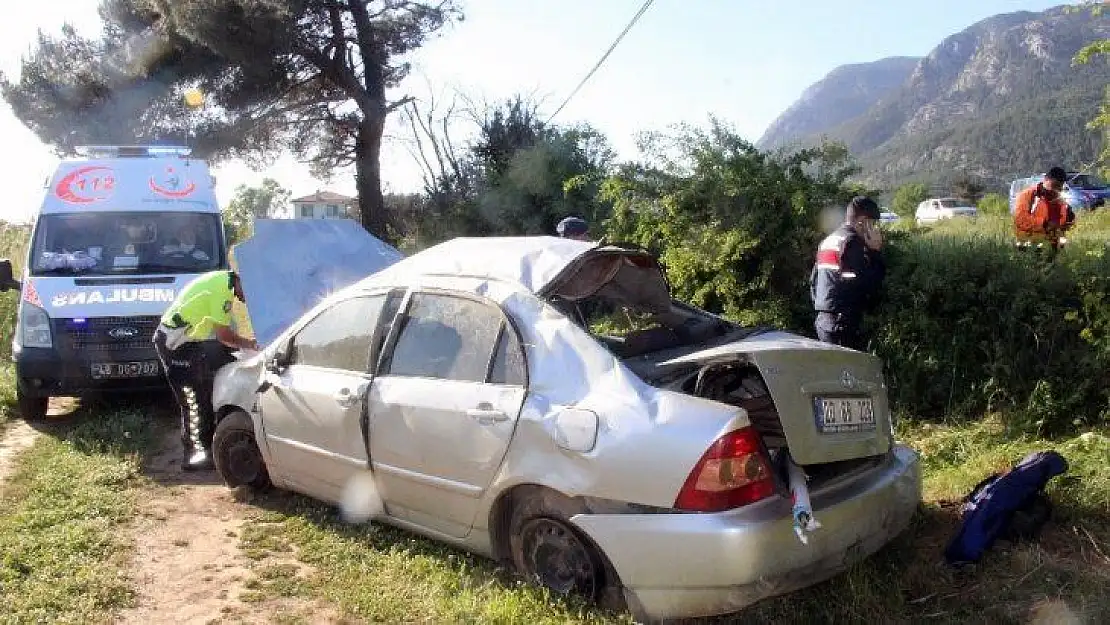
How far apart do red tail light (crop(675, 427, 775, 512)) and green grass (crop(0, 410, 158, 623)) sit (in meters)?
2.80

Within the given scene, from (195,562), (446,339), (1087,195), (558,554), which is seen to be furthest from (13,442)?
(1087,195)

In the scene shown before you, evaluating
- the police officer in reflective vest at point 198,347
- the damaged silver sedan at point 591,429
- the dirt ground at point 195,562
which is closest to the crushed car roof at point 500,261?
the damaged silver sedan at point 591,429

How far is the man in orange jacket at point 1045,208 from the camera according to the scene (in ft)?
25.5

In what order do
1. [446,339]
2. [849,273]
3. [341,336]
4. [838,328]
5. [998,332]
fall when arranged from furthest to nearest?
[838,328], [849,273], [998,332], [341,336], [446,339]

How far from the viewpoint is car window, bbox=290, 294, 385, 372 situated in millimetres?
4609

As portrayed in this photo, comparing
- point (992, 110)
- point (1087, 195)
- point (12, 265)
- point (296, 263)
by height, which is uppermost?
point (992, 110)

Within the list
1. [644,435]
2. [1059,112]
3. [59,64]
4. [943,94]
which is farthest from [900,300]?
[943,94]

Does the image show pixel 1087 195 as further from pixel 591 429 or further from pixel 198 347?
pixel 591 429

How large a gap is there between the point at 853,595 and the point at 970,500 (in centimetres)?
96

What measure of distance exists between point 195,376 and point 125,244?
9.10ft

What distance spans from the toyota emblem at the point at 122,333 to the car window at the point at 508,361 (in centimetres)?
499

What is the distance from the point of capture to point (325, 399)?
4660 mm

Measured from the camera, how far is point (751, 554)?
312cm

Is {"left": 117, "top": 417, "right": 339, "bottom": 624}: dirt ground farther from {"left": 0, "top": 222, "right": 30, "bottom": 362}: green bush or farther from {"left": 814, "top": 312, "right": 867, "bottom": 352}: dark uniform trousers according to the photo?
{"left": 0, "top": 222, "right": 30, "bottom": 362}: green bush
